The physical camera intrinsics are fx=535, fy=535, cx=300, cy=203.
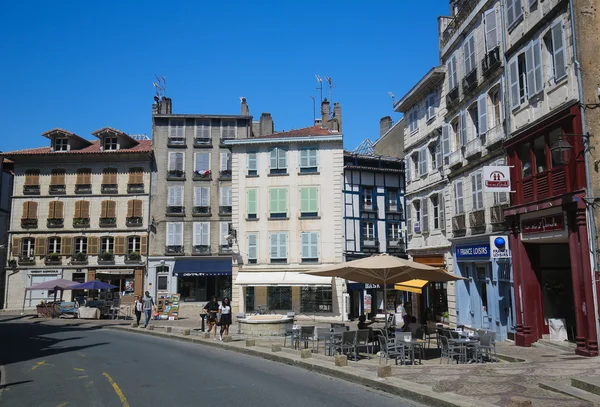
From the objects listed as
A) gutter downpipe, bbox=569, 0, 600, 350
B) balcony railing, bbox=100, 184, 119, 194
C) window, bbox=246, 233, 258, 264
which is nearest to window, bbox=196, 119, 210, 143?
balcony railing, bbox=100, 184, 119, 194

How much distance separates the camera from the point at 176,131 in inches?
1592

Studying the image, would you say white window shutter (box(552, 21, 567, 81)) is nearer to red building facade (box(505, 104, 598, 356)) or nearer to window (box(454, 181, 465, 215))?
red building facade (box(505, 104, 598, 356))

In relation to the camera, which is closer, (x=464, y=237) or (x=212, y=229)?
(x=464, y=237)

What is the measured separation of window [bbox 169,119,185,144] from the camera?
4031 cm

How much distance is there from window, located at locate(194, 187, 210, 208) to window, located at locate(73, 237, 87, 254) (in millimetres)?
8711

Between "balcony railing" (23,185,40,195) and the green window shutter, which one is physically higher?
"balcony railing" (23,185,40,195)

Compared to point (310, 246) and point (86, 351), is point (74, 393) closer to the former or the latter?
point (86, 351)

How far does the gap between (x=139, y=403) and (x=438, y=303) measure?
1795 cm

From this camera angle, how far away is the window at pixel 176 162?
39.9 metres

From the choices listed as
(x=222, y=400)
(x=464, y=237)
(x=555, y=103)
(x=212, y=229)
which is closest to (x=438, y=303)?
(x=464, y=237)

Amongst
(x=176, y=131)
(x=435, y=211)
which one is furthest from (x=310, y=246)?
(x=176, y=131)

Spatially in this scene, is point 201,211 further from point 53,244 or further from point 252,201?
point 53,244

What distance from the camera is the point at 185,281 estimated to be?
38594 millimetres

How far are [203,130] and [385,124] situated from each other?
14.1 metres
